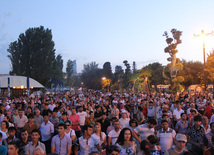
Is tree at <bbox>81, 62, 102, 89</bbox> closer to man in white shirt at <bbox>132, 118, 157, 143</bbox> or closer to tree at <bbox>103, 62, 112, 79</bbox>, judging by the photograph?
tree at <bbox>103, 62, 112, 79</bbox>

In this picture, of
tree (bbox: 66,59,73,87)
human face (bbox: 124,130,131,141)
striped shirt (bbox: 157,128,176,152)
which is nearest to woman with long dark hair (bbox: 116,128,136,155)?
human face (bbox: 124,130,131,141)

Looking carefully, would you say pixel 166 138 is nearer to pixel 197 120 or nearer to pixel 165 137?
pixel 165 137

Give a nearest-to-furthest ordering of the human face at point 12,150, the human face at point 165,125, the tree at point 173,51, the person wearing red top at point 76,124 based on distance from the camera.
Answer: the human face at point 12,150, the human face at point 165,125, the person wearing red top at point 76,124, the tree at point 173,51

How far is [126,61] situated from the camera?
5566 cm

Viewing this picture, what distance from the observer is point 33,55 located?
→ 156 feet

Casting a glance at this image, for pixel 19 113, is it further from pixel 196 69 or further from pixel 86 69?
pixel 86 69

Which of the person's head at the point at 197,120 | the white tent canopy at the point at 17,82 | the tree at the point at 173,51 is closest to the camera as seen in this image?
the person's head at the point at 197,120

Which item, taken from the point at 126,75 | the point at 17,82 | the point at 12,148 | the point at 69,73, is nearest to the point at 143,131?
the point at 12,148

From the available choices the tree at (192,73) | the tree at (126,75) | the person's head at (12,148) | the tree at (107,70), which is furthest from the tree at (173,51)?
the tree at (107,70)

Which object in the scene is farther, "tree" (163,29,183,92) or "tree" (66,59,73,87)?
"tree" (66,59,73,87)

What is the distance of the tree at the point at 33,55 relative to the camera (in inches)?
1875

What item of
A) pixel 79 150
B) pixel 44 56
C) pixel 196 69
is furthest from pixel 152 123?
pixel 196 69

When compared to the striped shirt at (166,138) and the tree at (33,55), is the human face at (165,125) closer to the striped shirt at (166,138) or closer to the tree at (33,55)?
the striped shirt at (166,138)

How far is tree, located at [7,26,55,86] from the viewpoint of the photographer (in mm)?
47625
